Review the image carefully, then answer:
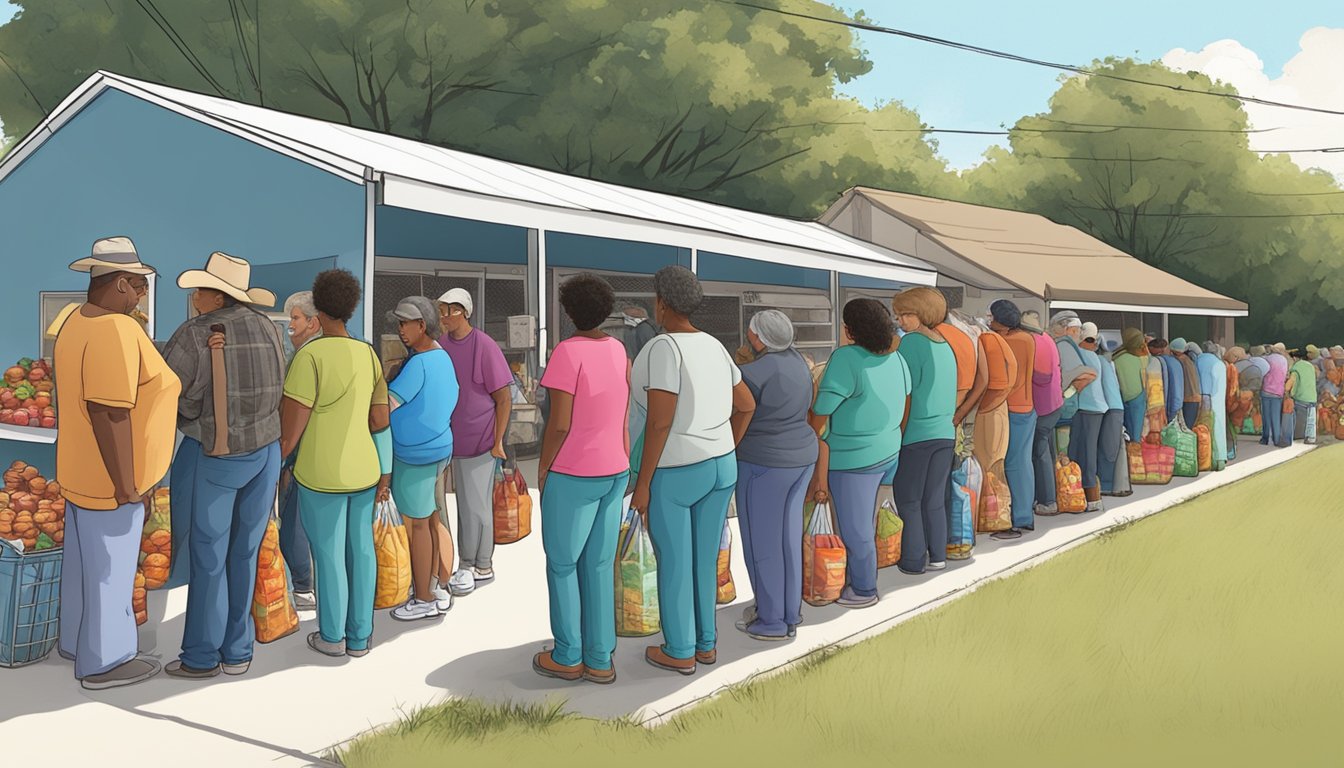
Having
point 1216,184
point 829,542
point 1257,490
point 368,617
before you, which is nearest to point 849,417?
point 829,542

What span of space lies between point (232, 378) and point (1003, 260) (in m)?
17.3

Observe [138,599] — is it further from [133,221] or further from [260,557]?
[133,221]

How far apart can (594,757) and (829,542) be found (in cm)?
245

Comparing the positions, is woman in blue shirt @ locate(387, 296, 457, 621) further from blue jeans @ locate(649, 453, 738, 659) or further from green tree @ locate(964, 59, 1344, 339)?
green tree @ locate(964, 59, 1344, 339)

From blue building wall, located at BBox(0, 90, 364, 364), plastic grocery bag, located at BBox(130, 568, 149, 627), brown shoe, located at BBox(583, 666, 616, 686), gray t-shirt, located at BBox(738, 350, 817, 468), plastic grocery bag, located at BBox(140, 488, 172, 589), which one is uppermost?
blue building wall, located at BBox(0, 90, 364, 364)

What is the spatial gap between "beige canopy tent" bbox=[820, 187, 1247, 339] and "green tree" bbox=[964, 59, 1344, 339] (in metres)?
12.8

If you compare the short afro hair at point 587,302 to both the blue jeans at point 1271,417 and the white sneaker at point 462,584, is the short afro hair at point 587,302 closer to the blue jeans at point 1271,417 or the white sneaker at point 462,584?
the white sneaker at point 462,584

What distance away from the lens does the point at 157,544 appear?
19.8ft

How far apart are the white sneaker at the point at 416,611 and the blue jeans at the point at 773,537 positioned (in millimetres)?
1697

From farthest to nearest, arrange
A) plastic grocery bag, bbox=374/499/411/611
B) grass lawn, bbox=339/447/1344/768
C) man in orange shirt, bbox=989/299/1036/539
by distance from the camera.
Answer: man in orange shirt, bbox=989/299/1036/539
plastic grocery bag, bbox=374/499/411/611
grass lawn, bbox=339/447/1344/768

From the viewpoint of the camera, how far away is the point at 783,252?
1311 cm

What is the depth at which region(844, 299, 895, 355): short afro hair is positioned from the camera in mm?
5984

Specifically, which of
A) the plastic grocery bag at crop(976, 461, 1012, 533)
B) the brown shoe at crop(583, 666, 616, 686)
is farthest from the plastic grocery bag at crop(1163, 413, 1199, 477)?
the brown shoe at crop(583, 666, 616, 686)

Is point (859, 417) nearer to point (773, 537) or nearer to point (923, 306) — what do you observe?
point (773, 537)
